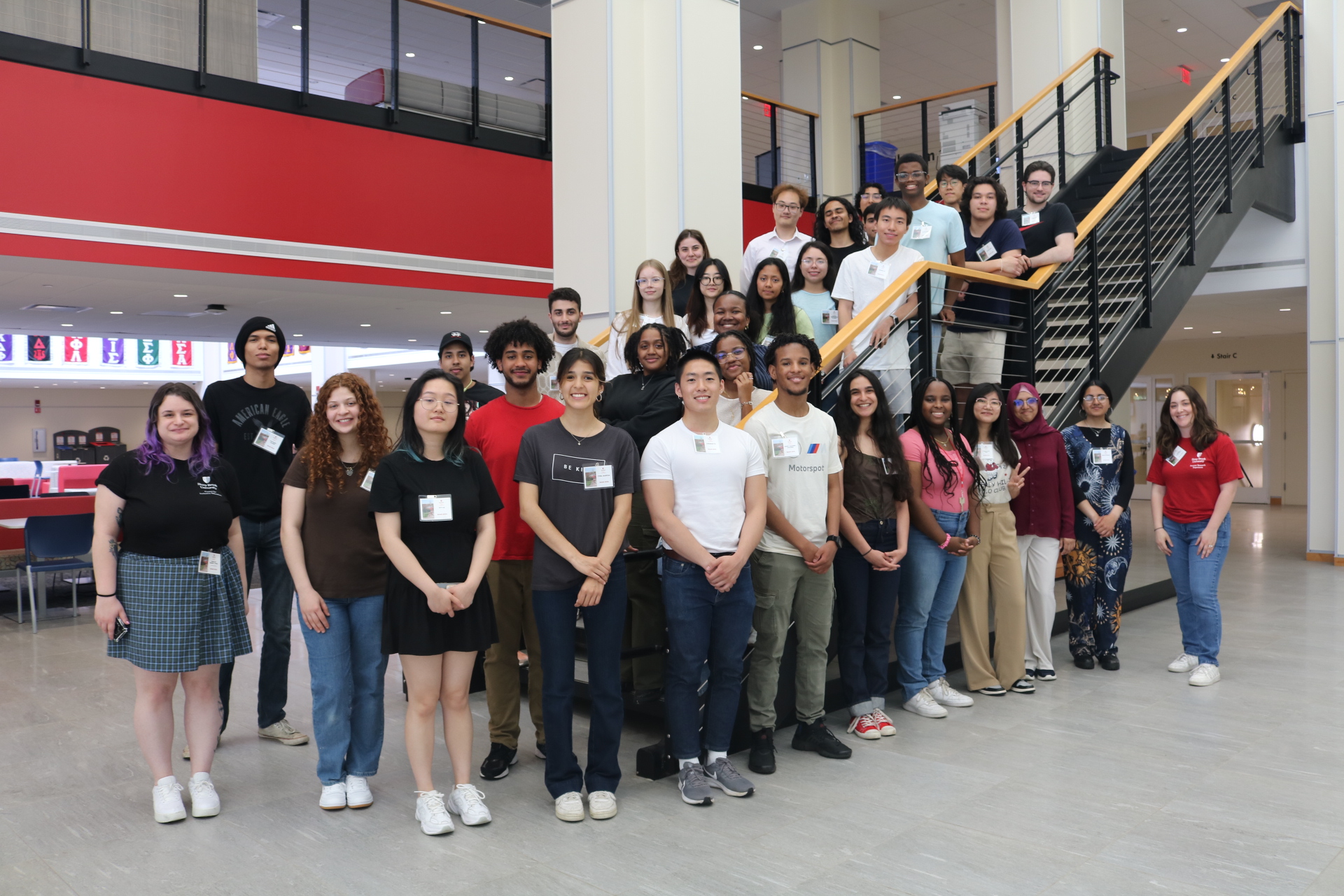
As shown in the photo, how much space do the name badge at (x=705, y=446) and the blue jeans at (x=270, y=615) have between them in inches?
71.9

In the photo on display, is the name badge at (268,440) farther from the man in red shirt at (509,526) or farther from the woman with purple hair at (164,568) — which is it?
the man in red shirt at (509,526)

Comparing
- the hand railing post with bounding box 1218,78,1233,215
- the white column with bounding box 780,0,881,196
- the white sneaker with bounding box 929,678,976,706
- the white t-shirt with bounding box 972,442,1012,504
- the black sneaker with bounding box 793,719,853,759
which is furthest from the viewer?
the white column with bounding box 780,0,881,196

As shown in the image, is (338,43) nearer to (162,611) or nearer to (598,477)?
(162,611)

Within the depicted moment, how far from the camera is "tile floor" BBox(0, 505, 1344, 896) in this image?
2.81 metres

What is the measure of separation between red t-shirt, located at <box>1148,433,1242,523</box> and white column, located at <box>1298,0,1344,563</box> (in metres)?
4.84

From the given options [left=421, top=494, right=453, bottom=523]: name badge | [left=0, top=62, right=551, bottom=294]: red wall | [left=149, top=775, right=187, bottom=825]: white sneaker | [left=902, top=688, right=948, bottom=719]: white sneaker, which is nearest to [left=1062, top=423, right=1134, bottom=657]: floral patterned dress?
[left=902, top=688, right=948, bottom=719]: white sneaker

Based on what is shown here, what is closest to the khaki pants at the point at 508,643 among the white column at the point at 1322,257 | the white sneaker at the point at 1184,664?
the white sneaker at the point at 1184,664

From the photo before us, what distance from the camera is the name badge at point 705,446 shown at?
3.38 m

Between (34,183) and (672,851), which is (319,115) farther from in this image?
(672,851)

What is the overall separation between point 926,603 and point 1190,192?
4598mm

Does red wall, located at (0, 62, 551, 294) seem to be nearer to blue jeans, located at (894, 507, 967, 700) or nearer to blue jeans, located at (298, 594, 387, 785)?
blue jeans, located at (298, 594, 387, 785)

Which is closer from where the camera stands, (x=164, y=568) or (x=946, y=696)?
(x=164, y=568)

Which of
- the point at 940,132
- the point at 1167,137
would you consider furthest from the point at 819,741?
the point at 940,132

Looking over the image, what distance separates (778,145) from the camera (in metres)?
11.5
